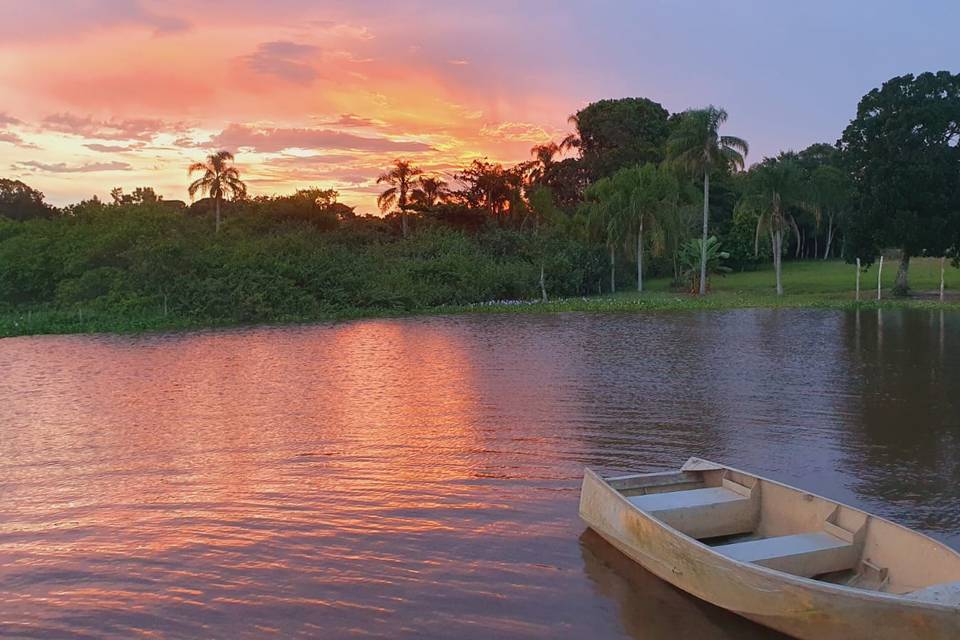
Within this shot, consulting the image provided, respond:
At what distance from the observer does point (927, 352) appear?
21578 mm

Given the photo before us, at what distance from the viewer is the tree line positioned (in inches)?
1436

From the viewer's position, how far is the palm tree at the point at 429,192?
6050 cm

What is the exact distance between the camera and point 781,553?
22.9 feet

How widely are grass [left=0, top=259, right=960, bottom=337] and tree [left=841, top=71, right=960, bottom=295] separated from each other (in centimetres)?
285

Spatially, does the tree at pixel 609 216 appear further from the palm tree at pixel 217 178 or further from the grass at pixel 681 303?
the palm tree at pixel 217 178

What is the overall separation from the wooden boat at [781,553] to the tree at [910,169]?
104 feet

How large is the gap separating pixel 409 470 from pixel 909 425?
8.51 metres

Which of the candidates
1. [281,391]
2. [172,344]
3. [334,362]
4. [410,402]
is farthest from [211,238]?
[410,402]

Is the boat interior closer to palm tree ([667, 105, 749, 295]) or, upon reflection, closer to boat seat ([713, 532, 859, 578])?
boat seat ([713, 532, 859, 578])

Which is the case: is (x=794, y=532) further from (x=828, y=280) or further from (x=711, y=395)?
(x=828, y=280)

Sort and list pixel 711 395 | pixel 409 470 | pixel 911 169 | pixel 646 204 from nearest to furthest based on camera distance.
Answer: pixel 409 470 → pixel 711 395 → pixel 911 169 → pixel 646 204

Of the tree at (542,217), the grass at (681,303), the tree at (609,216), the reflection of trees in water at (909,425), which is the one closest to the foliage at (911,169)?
the grass at (681,303)

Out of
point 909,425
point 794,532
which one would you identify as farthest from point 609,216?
point 794,532

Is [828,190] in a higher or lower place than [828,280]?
higher
